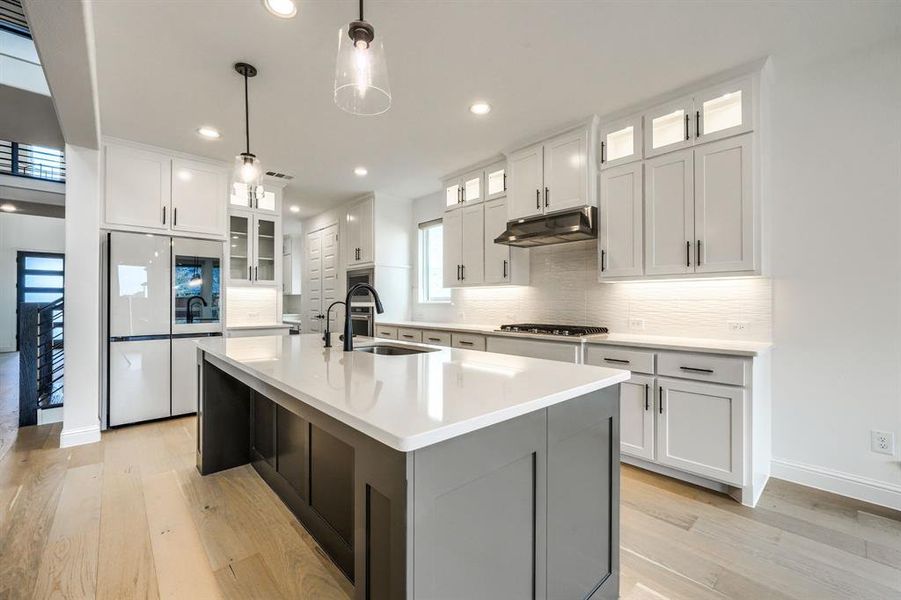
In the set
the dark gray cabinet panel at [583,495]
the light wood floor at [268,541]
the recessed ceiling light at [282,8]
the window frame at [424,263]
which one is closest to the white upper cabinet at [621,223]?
the light wood floor at [268,541]

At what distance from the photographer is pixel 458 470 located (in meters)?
0.96

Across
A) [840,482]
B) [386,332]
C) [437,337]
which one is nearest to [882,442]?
[840,482]

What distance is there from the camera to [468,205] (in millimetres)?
4367

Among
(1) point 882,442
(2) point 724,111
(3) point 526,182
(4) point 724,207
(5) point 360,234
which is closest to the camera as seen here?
(1) point 882,442

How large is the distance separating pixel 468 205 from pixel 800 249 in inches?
111

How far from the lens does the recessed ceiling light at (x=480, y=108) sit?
296 cm

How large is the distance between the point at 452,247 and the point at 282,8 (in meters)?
2.85

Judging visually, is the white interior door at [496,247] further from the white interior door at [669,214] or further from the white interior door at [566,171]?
the white interior door at [669,214]

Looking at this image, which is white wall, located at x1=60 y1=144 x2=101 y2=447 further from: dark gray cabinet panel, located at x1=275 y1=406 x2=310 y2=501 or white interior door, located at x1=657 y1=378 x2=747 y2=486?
white interior door, located at x1=657 y1=378 x2=747 y2=486

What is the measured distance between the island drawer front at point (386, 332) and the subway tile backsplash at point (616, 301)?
858mm

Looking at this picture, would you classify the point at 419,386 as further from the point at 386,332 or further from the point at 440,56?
the point at 386,332

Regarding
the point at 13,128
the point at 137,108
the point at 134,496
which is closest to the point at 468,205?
the point at 137,108

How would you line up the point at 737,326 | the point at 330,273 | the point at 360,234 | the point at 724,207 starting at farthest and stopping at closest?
the point at 330,273, the point at 360,234, the point at 737,326, the point at 724,207

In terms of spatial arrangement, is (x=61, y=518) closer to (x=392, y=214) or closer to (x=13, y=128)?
(x=13, y=128)
